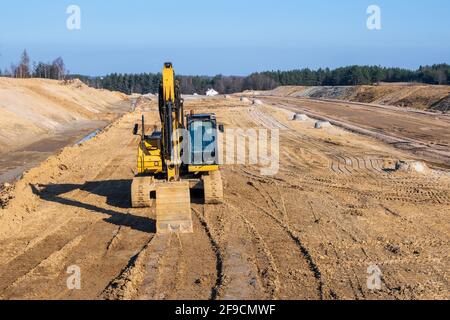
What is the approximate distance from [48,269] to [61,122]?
40.6 m

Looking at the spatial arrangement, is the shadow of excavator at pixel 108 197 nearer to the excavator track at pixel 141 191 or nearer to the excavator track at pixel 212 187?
the excavator track at pixel 141 191

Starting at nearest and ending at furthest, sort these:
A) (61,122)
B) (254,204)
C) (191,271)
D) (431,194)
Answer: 1. (191,271)
2. (254,204)
3. (431,194)
4. (61,122)

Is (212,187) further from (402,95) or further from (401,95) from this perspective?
(401,95)

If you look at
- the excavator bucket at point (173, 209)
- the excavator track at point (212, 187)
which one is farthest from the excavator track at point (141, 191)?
the excavator bucket at point (173, 209)

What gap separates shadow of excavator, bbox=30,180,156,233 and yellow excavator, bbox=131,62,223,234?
2.39ft

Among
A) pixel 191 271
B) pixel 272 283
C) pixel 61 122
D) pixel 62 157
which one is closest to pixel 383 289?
Result: pixel 272 283

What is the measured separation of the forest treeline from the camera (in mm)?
109900

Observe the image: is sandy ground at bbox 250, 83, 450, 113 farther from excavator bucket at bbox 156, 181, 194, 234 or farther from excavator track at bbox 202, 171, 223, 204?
excavator bucket at bbox 156, 181, 194, 234

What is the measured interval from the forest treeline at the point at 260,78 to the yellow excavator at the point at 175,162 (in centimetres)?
8631

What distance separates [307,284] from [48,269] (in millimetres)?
4922

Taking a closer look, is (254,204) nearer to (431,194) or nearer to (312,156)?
(431,194)

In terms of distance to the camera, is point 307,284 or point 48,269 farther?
point 48,269
